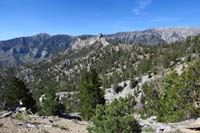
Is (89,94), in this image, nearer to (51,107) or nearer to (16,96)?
(51,107)

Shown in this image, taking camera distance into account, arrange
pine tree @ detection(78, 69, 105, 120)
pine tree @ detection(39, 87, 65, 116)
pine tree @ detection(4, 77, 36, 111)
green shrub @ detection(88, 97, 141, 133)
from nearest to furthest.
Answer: green shrub @ detection(88, 97, 141, 133) → pine tree @ detection(78, 69, 105, 120) → pine tree @ detection(39, 87, 65, 116) → pine tree @ detection(4, 77, 36, 111)

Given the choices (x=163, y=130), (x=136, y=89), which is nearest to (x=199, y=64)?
(x=163, y=130)

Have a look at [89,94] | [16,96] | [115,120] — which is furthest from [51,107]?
[115,120]

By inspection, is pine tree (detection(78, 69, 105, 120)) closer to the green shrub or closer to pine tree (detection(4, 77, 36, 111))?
pine tree (detection(4, 77, 36, 111))

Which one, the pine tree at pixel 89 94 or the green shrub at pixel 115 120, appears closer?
the green shrub at pixel 115 120

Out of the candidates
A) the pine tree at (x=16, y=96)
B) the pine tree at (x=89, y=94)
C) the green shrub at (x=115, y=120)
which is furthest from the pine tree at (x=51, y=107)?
the green shrub at (x=115, y=120)

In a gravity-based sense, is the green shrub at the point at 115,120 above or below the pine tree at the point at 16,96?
above

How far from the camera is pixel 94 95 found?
66.4 metres

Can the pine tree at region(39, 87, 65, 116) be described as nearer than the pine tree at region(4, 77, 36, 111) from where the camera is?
Yes

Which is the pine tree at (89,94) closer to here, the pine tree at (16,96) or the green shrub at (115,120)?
the pine tree at (16,96)

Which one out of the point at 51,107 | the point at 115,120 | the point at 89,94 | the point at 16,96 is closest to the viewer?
the point at 115,120

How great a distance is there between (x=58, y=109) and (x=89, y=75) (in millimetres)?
9731

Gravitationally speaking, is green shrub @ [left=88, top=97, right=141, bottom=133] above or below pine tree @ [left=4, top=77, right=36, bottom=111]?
above

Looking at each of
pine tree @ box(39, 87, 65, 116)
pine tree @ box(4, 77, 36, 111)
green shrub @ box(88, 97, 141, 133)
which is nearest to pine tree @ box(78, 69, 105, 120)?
pine tree @ box(39, 87, 65, 116)
